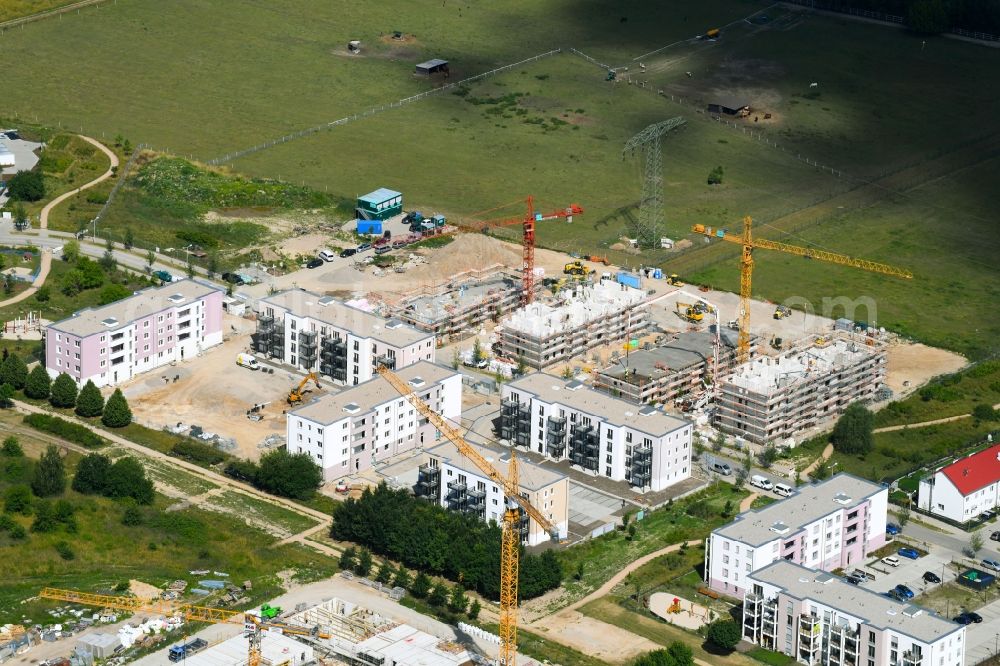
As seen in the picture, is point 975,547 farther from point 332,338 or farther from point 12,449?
point 12,449

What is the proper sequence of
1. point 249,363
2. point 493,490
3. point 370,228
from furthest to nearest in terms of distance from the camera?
point 370,228, point 249,363, point 493,490

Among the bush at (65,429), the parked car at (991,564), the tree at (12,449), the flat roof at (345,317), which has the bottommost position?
the parked car at (991,564)

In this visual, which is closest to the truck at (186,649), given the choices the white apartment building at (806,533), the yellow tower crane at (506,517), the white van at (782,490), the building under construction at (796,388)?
the yellow tower crane at (506,517)

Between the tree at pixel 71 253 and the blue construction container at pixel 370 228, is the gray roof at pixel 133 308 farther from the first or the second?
the blue construction container at pixel 370 228

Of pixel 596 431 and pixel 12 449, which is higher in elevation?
pixel 596 431

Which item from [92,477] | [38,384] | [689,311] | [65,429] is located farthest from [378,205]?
[92,477]

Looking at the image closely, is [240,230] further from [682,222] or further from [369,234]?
[682,222]

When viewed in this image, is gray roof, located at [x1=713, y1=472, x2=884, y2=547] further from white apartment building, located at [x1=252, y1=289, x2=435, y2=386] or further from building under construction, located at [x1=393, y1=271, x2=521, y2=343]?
building under construction, located at [x1=393, y1=271, x2=521, y2=343]
